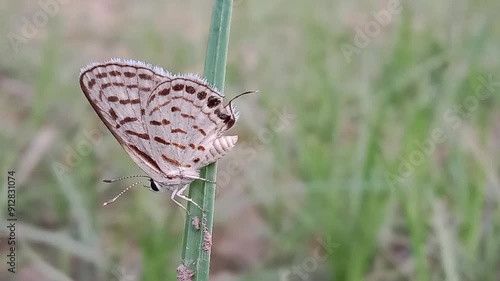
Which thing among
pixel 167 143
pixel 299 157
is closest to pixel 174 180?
pixel 167 143

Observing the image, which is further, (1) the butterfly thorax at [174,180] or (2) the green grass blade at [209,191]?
(1) the butterfly thorax at [174,180]

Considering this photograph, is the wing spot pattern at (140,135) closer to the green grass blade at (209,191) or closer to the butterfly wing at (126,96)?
the butterfly wing at (126,96)

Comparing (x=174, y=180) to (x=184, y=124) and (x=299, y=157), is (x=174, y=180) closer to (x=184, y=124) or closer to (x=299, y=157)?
(x=184, y=124)

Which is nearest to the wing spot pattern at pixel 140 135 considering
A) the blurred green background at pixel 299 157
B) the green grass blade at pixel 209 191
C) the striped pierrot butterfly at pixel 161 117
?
the striped pierrot butterfly at pixel 161 117

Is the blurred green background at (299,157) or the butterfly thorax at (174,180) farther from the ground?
the blurred green background at (299,157)

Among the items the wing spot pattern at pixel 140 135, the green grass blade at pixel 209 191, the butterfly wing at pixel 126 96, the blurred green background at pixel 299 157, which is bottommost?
the green grass blade at pixel 209 191

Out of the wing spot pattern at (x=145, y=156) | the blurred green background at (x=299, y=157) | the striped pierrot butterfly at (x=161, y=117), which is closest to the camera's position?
the striped pierrot butterfly at (x=161, y=117)

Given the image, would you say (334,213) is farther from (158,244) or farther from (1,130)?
(1,130)
